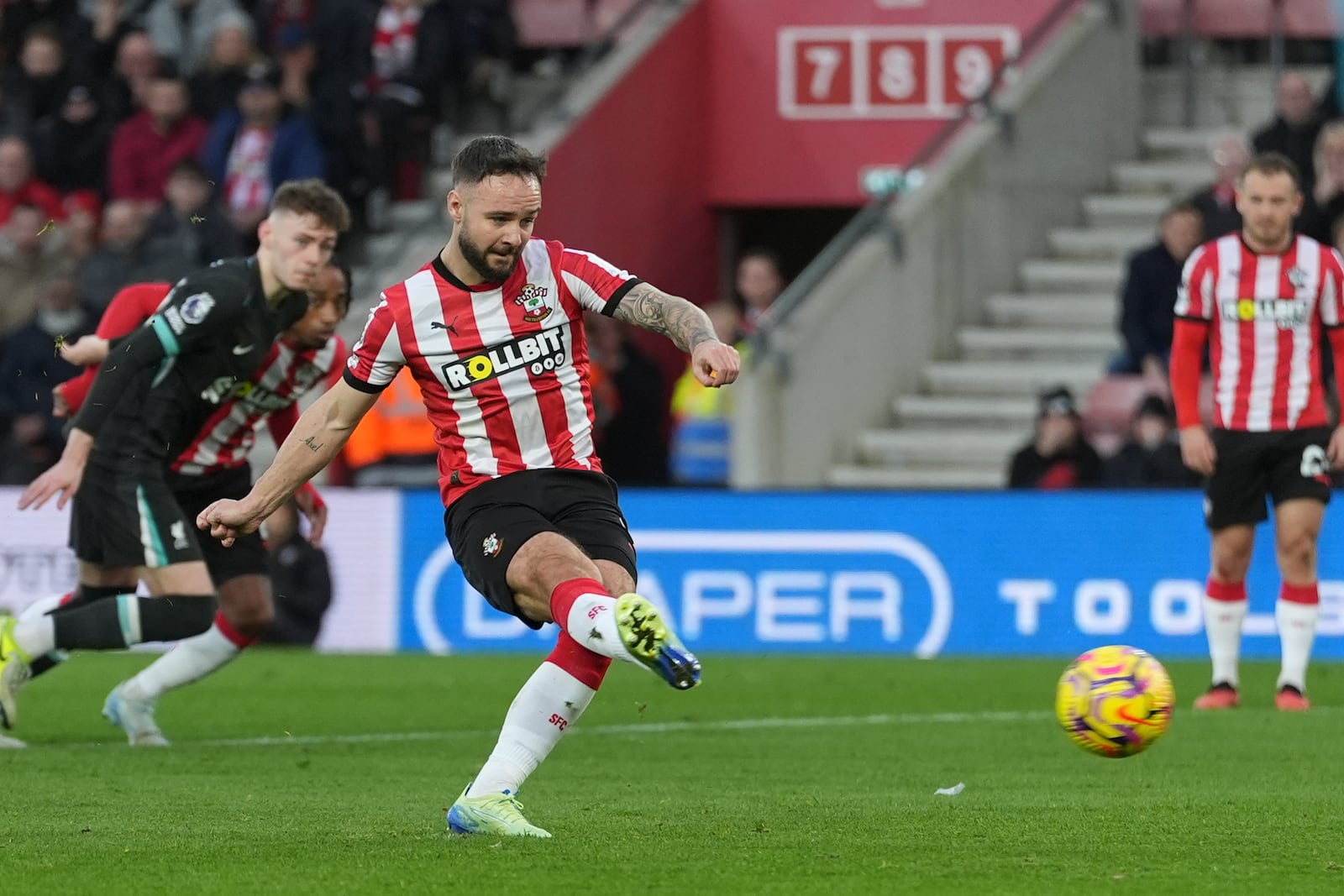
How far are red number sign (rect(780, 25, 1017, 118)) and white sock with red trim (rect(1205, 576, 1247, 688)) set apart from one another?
9534 millimetres

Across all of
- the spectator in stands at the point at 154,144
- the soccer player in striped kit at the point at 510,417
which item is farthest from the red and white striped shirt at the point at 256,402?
the spectator in stands at the point at 154,144

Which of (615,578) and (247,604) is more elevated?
(615,578)

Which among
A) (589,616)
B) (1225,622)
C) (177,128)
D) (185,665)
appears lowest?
(1225,622)

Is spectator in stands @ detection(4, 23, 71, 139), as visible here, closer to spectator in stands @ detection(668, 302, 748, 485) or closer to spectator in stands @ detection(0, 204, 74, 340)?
spectator in stands @ detection(0, 204, 74, 340)

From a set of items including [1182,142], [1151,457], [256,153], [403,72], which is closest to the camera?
[1151,457]

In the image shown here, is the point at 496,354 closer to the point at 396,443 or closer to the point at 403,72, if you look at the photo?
the point at 396,443

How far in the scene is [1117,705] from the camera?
22.7ft

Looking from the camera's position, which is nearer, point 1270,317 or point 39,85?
point 1270,317

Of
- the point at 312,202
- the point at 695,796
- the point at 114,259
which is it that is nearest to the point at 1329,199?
the point at 114,259

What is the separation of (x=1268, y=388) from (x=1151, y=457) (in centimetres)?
460

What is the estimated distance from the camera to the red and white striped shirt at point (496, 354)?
6.62m

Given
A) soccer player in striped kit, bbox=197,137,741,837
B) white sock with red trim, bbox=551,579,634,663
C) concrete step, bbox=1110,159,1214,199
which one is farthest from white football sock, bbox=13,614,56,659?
concrete step, bbox=1110,159,1214,199

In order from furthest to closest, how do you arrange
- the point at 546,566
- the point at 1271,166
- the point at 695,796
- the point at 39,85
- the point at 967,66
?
the point at 967,66
the point at 39,85
the point at 1271,166
the point at 695,796
the point at 546,566

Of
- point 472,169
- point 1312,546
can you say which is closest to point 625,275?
point 472,169
